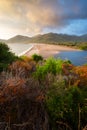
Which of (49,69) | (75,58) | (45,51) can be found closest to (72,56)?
(75,58)

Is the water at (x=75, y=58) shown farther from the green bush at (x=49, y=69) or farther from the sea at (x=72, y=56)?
the green bush at (x=49, y=69)

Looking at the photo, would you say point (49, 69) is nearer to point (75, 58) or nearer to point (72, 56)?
point (75, 58)

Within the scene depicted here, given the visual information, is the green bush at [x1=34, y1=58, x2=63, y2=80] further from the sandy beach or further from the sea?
the sandy beach

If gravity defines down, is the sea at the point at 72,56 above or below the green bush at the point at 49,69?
below

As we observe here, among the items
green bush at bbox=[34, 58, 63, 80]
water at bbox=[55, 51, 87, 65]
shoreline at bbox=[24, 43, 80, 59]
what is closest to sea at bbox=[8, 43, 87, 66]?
water at bbox=[55, 51, 87, 65]

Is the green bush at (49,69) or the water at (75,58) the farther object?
the water at (75,58)

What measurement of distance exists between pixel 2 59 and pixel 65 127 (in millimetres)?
6082

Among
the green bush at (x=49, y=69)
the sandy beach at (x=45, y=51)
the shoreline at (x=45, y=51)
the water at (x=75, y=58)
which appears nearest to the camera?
the green bush at (x=49, y=69)

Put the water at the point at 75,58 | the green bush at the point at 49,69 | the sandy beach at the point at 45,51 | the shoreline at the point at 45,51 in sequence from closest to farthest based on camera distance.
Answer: the green bush at the point at 49,69, the water at the point at 75,58, the shoreline at the point at 45,51, the sandy beach at the point at 45,51

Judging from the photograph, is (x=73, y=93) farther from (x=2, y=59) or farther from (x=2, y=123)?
(x=2, y=59)

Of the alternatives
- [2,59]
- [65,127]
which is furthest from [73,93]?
[2,59]

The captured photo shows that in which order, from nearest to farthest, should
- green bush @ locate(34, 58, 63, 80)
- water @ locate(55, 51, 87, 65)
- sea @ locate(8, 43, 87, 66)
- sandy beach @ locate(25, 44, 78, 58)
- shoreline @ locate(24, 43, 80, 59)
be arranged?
1. green bush @ locate(34, 58, 63, 80)
2. water @ locate(55, 51, 87, 65)
3. sea @ locate(8, 43, 87, 66)
4. shoreline @ locate(24, 43, 80, 59)
5. sandy beach @ locate(25, 44, 78, 58)

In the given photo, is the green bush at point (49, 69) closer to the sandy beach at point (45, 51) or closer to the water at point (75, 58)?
the water at point (75, 58)

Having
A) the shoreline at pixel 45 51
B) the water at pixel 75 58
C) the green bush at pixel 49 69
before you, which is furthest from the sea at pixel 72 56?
the green bush at pixel 49 69
